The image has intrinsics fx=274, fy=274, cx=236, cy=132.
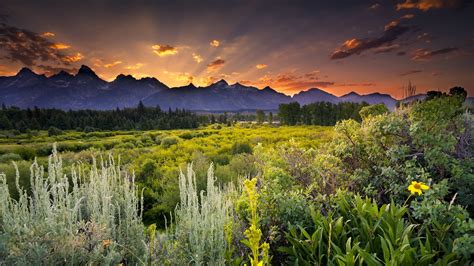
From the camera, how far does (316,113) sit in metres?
88.3

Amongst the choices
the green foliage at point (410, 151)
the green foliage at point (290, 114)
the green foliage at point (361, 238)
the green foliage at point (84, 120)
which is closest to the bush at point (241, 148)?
the green foliage at point (410, 151)

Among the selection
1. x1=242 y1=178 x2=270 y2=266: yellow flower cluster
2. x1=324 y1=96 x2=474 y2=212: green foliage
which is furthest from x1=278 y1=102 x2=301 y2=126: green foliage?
x1=242 y1=178 x2=270 y2=266: yellow flower cluster

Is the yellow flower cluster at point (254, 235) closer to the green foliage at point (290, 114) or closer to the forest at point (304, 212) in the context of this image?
the forest at point (304, 212)

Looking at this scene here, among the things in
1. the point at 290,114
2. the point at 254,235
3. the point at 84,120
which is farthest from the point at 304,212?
the point at 290,114

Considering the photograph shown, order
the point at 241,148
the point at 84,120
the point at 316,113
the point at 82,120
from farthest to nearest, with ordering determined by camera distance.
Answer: the point at 316,113 → the point at 84,120 → the point at 82,120 → the point at 241,148

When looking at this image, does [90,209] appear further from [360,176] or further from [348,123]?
[348,123]

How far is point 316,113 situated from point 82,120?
67310mm

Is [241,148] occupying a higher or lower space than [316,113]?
lower

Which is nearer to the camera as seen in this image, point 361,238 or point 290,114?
point 361,238

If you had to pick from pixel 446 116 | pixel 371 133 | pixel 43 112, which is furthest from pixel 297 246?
pixel 43 112

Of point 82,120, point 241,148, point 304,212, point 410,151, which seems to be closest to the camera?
point 304,212

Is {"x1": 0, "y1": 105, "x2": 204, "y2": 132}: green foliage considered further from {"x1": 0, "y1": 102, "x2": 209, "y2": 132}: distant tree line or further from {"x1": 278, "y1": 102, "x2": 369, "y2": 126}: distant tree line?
{"x1": 278, "y1": 102, "x2": 369, "y2": 126}: distant tree line

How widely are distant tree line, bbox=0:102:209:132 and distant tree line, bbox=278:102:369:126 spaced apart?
3112 centimetres

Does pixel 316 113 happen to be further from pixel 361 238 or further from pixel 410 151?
pixel 361 238
